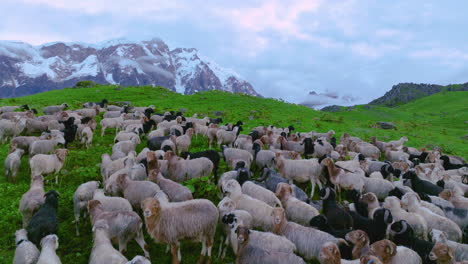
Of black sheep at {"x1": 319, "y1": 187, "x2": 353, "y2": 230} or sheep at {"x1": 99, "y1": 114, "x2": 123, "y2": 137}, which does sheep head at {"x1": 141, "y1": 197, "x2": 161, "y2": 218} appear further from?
sheep at {"x1": 99, "y1": 114, "x2": 123, "y2": 137}

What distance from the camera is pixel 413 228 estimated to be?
879 centimetres

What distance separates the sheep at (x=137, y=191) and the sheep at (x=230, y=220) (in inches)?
97.1

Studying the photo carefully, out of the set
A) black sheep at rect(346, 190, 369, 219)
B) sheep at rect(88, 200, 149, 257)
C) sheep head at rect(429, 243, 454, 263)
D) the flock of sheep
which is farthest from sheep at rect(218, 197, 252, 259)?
sheep head at rect(429, 243, 454, 263)

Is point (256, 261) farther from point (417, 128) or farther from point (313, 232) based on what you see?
point (417, 128)

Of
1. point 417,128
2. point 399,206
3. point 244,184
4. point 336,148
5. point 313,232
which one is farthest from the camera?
point 417,128

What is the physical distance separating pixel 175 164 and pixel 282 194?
4.70 meters

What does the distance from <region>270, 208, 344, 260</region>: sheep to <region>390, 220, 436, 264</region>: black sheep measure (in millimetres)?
1932

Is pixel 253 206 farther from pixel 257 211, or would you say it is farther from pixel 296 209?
pixel 296 209

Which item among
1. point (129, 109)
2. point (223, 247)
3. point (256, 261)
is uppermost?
point (129, 109)

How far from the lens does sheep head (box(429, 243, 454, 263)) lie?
693cm

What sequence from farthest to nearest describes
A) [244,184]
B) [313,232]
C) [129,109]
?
[129,109] < [244,184] < [313,232]

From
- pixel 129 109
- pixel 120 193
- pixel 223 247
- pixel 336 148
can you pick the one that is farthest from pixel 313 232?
pixel 129 109

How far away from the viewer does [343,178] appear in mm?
12047

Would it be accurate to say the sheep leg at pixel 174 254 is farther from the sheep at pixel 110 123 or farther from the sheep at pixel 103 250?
the sheep at pixel 110 123
